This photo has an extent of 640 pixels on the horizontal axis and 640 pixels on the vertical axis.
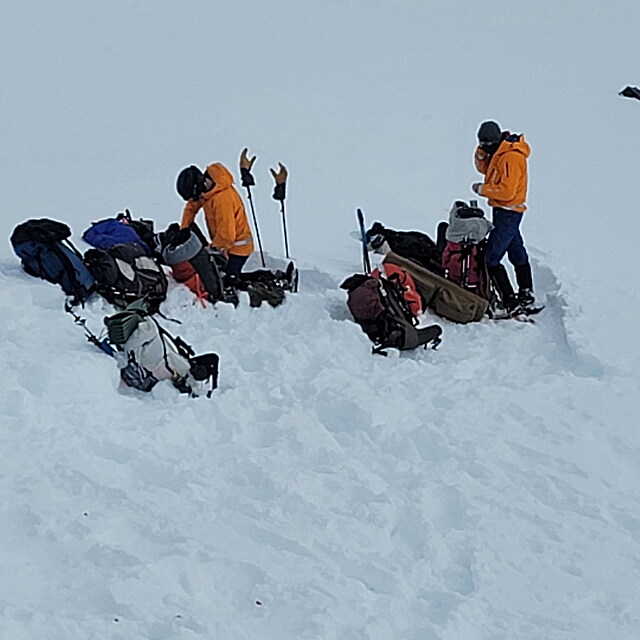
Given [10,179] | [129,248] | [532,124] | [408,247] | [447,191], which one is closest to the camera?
Result: [129,248]

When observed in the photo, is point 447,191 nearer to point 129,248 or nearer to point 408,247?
point 408,247

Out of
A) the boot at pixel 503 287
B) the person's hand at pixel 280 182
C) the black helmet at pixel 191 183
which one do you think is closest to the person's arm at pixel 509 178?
the boot at pixel 503 287

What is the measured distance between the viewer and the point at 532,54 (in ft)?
76.5

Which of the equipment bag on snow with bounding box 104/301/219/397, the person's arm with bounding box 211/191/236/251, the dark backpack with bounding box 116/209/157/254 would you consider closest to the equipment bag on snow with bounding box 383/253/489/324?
the person's arm with bounding box 211/191/236/251

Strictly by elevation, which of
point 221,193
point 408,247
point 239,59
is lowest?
point 408,247

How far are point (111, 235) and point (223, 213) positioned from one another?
2.95 feet

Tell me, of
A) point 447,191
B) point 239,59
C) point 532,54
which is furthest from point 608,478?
point 532,54

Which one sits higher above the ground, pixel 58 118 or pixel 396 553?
pixel 58 118

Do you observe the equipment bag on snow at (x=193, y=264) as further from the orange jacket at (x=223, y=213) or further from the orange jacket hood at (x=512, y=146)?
the orange jacket hood at (x=512, y=146)

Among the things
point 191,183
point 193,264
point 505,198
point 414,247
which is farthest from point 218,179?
point 505,198

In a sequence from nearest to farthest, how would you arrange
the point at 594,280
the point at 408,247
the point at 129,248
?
the point at 129,248 < the point at 408,247 < the point at 594,280

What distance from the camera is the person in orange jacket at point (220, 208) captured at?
23.1ft

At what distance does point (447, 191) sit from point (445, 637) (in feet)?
36.9

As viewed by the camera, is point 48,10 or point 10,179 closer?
point 10,179
